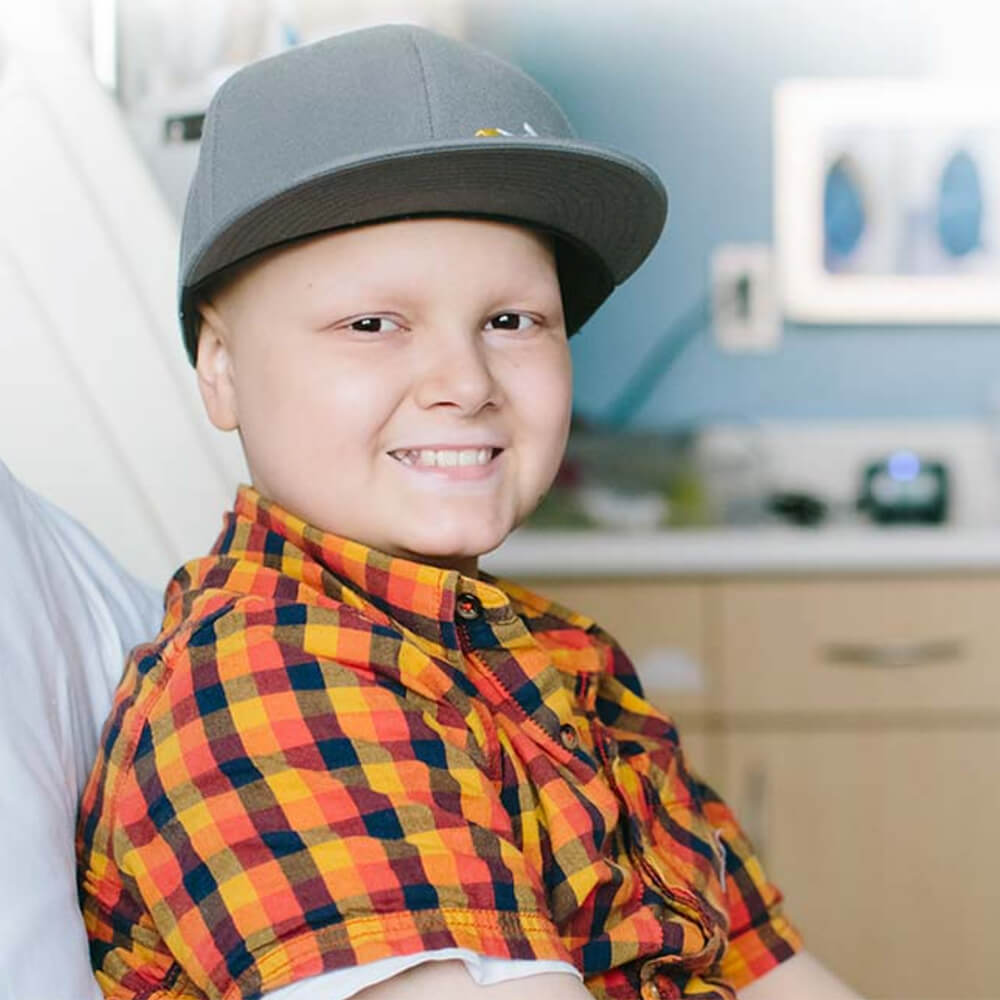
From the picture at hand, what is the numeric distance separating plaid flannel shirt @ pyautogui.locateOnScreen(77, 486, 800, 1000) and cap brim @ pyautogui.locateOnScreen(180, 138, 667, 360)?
147mm

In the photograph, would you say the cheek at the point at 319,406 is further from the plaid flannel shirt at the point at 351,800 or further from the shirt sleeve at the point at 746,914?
the shirt sleeve at the point at 746,914

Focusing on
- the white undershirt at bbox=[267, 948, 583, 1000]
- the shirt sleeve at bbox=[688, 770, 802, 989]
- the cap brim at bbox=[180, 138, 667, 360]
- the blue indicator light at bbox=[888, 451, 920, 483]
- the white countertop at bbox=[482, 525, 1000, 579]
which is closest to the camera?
the white undershirt at bbox=[267, 948, 583, 1000]

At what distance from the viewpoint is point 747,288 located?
2.85m

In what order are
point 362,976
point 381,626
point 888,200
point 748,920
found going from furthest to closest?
point 888,200 → point 748,920 → point 381,626 → point 362,976

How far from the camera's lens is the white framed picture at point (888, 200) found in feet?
9.25

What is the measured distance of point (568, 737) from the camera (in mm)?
871

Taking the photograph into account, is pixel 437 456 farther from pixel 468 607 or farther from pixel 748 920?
pixel 748 920

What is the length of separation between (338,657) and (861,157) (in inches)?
89.6

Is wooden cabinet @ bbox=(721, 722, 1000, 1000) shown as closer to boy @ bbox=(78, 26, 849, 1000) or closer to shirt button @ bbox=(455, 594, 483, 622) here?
boy @ bbox=(78, 26, 849, 1000)

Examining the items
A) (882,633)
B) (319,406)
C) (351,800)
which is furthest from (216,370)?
(882,633)

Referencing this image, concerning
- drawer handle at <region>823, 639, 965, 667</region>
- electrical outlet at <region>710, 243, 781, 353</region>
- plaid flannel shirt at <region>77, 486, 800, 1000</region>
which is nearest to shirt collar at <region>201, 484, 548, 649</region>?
plaid flannel shirt at <region>77, 486, 800, 1000</region>

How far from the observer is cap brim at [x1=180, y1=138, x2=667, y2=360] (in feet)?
2.68

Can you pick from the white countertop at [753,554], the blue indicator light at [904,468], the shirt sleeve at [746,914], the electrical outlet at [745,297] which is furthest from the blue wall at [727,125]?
the shirt sleeve at [746,914]

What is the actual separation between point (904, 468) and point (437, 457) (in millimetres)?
1966
